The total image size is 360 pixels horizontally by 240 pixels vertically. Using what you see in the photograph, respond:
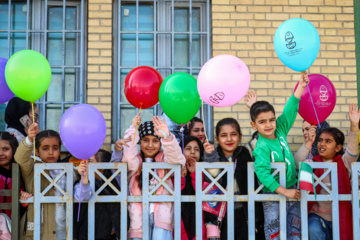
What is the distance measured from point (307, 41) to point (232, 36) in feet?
6.39

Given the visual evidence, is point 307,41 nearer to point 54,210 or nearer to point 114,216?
point 114,216

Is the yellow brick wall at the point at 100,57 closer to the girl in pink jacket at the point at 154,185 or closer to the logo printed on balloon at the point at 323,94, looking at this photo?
the girl in pink jacket at the point at 154,185

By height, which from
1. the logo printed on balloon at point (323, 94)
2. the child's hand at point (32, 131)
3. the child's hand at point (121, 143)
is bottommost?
the child's hand at point (121, 143)

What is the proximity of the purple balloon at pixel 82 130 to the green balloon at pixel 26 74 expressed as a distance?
49cm

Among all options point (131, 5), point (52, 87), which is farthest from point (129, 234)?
point (131, 5)

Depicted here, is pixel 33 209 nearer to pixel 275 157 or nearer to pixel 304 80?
pixel 275 157

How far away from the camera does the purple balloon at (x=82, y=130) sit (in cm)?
395

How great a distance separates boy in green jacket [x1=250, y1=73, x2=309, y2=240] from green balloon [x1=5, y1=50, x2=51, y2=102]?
1.90m

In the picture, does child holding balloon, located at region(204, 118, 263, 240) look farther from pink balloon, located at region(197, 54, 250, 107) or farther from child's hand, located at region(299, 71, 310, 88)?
child's hand, located at region(299, 71, 310, 88)

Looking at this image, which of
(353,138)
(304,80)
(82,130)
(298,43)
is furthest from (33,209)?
(353,138)

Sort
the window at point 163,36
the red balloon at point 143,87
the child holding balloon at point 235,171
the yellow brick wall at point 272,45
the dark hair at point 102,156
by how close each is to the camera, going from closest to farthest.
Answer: the child holding balloon at point 235,171, the red balloon at point 143,87, the dark hair at point 102,156, the yellow brick wall at point 272,45, the window at point 163,36

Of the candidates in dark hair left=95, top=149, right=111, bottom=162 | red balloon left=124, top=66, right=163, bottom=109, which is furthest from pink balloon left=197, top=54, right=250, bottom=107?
dark hair left=95, top=149, right=111, bottom=162

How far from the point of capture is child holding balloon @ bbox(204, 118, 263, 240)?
421 centimetres

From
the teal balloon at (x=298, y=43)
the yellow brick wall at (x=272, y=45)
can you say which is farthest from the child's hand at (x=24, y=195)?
the yellow brick wall at (x=272, y=45)
